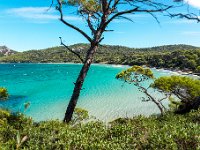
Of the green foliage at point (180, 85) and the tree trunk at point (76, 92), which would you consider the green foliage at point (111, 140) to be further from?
the green foliage at point (180, 85)

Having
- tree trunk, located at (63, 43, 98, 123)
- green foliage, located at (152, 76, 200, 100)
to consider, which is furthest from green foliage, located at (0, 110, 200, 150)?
green foliage, located at (152, 76, 200, 100)

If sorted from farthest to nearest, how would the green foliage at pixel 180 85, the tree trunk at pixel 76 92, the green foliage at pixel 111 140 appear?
the green foliage at pixel 180 85, the tree trunk at pixel 76 92, the green foliage at pixel 111 140

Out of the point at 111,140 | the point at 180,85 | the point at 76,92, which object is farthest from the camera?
the point at 180,85

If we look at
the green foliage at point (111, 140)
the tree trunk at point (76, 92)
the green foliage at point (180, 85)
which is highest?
the green foliage at point (111, 140)

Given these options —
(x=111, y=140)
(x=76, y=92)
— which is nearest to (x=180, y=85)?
(x=76, y=92)

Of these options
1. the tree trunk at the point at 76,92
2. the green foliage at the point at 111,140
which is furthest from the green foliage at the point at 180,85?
the green foliage at the point at 111,140

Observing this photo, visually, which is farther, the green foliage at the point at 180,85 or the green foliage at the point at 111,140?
the green foliage at the point at 180,85

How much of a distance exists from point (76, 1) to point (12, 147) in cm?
1010

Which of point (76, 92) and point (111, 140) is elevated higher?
point (111, 140)

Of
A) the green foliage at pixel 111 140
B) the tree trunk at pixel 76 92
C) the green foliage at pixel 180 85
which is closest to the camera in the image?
the green foliage at pixel 111 140

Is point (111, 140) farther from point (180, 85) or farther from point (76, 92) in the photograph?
point (180, 85)

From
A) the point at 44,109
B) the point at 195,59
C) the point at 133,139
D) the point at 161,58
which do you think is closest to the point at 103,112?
the point at 44,109

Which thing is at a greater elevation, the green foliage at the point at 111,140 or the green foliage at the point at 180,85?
the green foliage at the point at 111,140

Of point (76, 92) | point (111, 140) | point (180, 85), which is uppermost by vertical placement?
point (111, 140)
